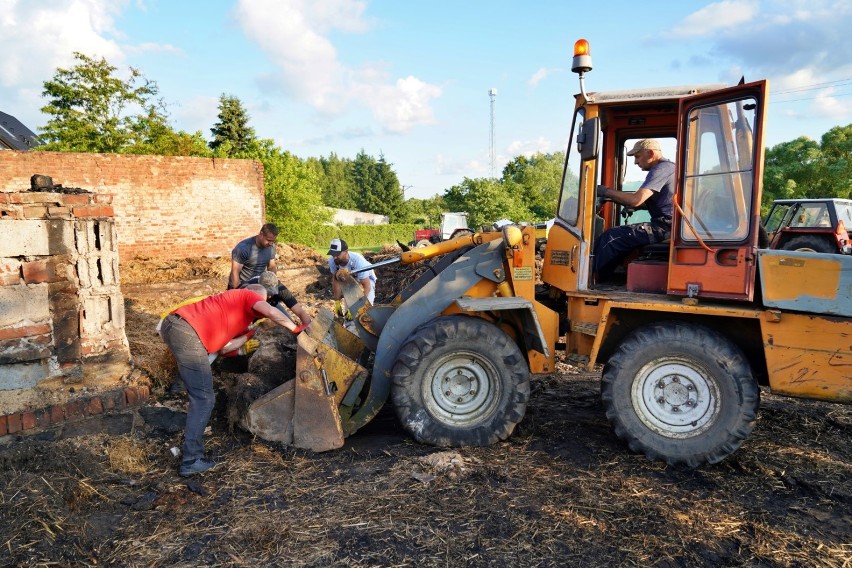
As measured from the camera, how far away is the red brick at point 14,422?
419cm

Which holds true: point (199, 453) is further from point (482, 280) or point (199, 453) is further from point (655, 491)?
point (655, 491)

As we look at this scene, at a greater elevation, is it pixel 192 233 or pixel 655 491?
pixel 192 233

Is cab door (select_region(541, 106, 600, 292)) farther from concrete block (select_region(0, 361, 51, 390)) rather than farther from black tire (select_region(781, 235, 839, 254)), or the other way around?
black tire (select_region(781, 235, 839, 254))

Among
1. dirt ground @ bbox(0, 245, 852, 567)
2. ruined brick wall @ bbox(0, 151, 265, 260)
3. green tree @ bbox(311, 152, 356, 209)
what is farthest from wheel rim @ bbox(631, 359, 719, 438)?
green tree @ bbox(311, 152, 356, 209)

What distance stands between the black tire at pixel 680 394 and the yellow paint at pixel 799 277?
19.7 inches

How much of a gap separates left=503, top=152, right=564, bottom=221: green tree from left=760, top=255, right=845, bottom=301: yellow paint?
30437 mm

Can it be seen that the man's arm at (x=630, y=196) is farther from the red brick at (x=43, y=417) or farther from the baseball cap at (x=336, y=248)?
the red brick at (x=43, y=417)

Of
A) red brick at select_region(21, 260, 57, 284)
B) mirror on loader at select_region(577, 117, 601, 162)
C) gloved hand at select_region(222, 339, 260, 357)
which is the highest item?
mirror on loader at select_region(577, 117, 601, 162)

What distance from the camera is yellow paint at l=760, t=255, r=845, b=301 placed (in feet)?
12.8

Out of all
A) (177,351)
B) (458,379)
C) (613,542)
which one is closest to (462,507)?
(613,542)

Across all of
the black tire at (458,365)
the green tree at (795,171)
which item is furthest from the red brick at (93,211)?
the green tree at (795,171)

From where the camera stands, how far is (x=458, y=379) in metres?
4.64

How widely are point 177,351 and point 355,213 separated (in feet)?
191

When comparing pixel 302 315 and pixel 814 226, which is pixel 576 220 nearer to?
pixel 302 315
